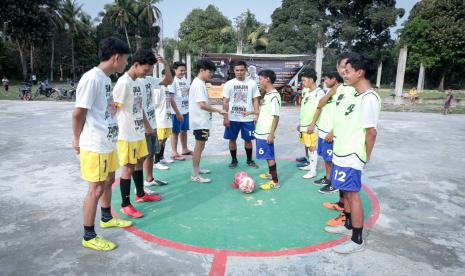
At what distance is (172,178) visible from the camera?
5770 mm

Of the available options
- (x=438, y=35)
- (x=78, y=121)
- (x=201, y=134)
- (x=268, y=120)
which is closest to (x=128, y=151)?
(x=78, y=121)

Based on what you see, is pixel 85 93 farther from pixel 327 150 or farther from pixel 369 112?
pixel 327 150

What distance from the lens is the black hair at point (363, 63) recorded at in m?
3.33

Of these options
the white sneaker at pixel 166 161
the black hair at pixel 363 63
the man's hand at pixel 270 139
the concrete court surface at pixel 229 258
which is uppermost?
the black hair at pixel 363 63

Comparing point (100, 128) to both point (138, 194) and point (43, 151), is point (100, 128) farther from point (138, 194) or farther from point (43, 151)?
point (43, 151)

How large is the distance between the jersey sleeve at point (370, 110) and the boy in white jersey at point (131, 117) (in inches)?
96.8

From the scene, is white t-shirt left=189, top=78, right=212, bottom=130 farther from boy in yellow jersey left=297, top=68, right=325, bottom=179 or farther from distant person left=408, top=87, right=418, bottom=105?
distant person left=408, top=87, right=418, bottom=105

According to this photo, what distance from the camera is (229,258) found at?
3.28 m

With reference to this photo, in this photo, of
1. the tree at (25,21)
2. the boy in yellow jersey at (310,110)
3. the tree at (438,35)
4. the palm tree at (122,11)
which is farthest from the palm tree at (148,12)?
the boy in yellow jersey at (310,110)

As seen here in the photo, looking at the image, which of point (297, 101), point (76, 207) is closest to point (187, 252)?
point (76, 207)

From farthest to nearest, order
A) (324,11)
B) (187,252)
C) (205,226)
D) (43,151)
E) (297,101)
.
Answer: (324,11) → (297,101) → (43,151) → (205,226) → (187,252)

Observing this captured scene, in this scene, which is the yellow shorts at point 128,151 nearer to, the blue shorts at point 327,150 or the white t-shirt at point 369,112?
the white t-shirt at point 369,112

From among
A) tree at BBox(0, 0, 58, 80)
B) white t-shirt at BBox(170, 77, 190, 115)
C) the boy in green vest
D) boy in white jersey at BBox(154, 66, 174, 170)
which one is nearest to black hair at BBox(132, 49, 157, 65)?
the boy in green vest

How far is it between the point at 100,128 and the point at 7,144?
20.7ft
